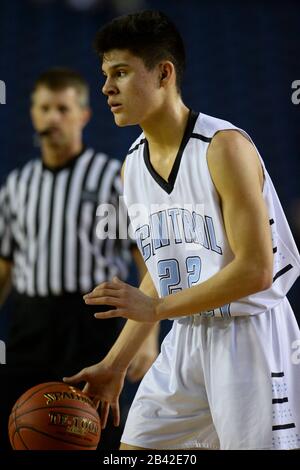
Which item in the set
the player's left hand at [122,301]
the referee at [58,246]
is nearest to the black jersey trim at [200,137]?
the player's left hand at [122,301]

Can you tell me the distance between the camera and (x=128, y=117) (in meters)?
2.32

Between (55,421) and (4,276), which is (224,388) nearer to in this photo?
(55,421)

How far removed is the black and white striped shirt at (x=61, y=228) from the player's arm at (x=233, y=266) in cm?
181

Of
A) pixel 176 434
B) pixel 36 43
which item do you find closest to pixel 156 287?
pixel 176 434

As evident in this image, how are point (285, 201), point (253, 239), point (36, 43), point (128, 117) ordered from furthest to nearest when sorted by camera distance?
point (36, 43) < point (285, 201) < point (128, 117) < point (253, 239)

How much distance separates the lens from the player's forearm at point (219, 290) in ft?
6.88

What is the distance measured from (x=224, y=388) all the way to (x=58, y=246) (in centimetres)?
192

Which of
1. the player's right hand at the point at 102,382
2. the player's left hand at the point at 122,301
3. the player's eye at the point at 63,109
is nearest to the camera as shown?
the player's left hand at the point at 122,301

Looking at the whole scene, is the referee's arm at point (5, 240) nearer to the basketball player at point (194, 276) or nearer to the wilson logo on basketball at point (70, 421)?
the basketball player at point (194, 276)

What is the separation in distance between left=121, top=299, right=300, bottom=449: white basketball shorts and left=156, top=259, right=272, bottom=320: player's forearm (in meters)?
0.20

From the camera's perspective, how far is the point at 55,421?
7.75 feet

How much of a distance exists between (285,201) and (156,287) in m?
3.60

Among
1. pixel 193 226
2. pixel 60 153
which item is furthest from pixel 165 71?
pixel 60 153

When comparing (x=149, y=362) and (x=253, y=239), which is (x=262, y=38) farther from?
(x=253, y=239)
